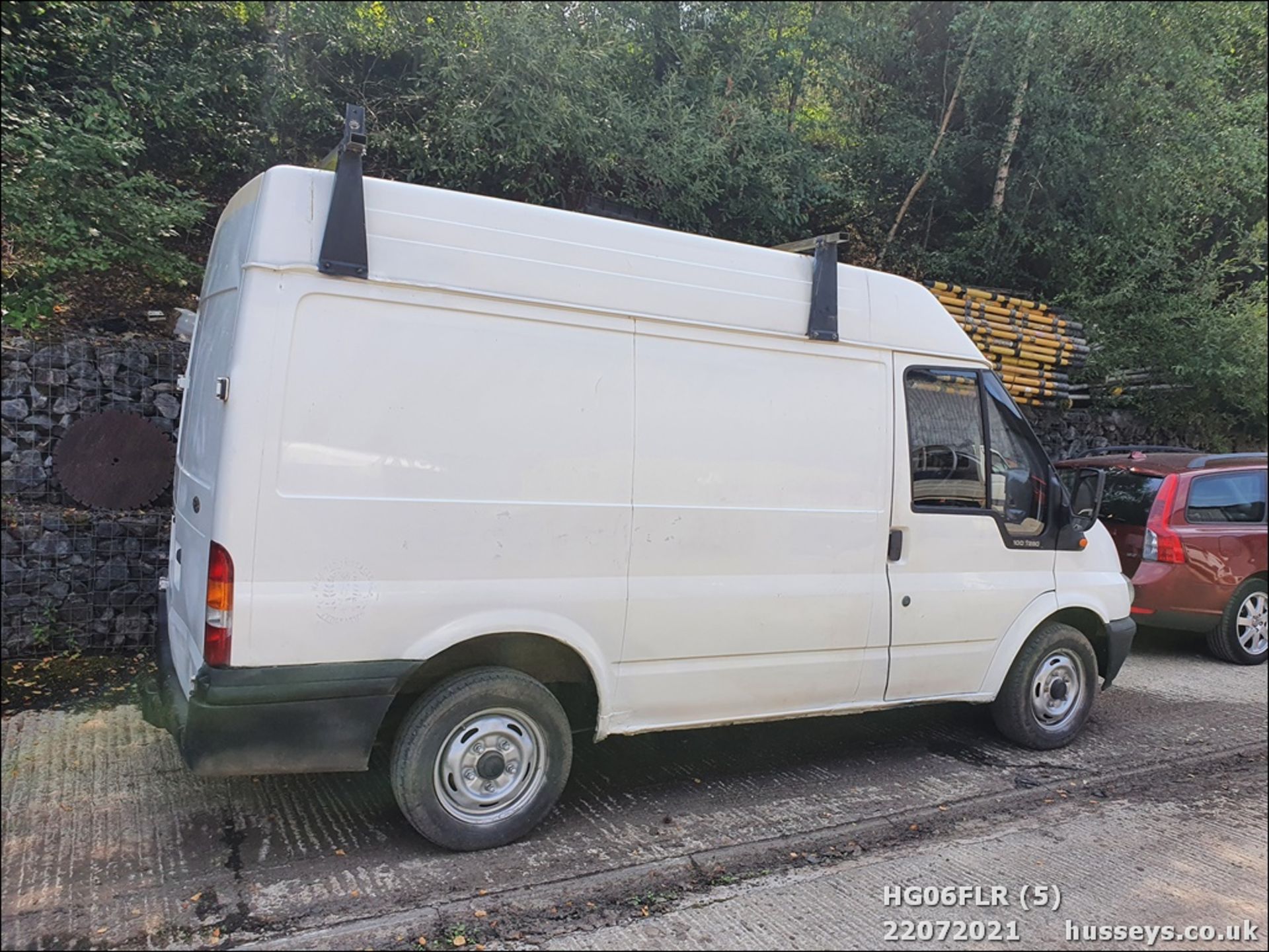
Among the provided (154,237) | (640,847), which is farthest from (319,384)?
(154,237)

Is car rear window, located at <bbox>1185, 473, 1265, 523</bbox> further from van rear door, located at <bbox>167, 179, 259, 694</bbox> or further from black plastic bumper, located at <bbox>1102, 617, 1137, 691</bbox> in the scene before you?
van rear door, located at <bbox>167, 179, 259, 694</bbox>

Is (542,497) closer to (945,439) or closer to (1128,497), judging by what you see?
(945,439)

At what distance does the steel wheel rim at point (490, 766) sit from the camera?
11.3 ft

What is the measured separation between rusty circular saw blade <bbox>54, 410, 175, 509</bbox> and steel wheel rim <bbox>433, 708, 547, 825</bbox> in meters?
3.69

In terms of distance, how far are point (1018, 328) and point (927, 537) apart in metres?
6.99

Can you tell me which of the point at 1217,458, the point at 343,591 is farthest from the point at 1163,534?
the point at 343,591

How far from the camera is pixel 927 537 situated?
4391mm

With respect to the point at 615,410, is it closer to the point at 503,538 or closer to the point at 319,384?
the point at 503,538

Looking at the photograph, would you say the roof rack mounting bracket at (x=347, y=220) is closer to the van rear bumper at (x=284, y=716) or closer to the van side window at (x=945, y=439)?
the van rear bumper at (x=284, y=716)

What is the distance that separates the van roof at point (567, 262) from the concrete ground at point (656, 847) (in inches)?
88.3

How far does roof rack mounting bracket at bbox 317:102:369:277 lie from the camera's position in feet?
10.3

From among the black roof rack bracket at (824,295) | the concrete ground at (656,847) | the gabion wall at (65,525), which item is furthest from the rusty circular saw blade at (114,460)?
the black roof rack bracket at (824,295)

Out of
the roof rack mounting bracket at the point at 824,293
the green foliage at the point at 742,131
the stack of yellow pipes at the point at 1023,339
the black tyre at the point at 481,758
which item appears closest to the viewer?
the black tyre at the point at 481,758

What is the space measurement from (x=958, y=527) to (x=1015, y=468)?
0.53m
